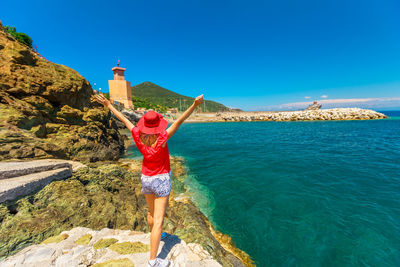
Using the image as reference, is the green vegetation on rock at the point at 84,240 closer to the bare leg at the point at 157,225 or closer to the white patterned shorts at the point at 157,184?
the bare leg at the point at 157,225

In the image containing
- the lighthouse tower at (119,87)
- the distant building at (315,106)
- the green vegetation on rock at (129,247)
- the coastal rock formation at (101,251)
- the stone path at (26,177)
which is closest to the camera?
the coastal rock formation at (101,251)

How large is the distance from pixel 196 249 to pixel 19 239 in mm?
3243

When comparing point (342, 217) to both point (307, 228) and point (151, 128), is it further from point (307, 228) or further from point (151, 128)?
point (151, 128)

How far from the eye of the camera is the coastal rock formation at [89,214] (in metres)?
2.81

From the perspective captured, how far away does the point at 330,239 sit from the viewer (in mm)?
4840

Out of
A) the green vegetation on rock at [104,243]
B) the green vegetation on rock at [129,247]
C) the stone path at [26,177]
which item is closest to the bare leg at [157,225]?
the green vegetation on rock at [129,247]

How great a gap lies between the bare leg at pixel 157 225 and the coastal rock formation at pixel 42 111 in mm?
5706

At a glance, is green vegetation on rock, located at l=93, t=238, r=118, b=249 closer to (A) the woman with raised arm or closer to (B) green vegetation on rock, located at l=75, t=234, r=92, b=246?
(B) green vegetation on rock, located at l=75, t=234, r=92, b=246

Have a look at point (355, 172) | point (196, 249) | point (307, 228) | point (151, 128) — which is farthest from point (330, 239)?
point (355, 172)

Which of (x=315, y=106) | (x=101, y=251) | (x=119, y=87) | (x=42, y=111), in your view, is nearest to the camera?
(x=101, y=251)

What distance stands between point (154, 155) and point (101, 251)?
6.96 ft

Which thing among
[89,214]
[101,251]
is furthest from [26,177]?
[101,251]

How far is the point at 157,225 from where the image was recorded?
236cm

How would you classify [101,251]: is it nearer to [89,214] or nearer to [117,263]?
[117,263]
